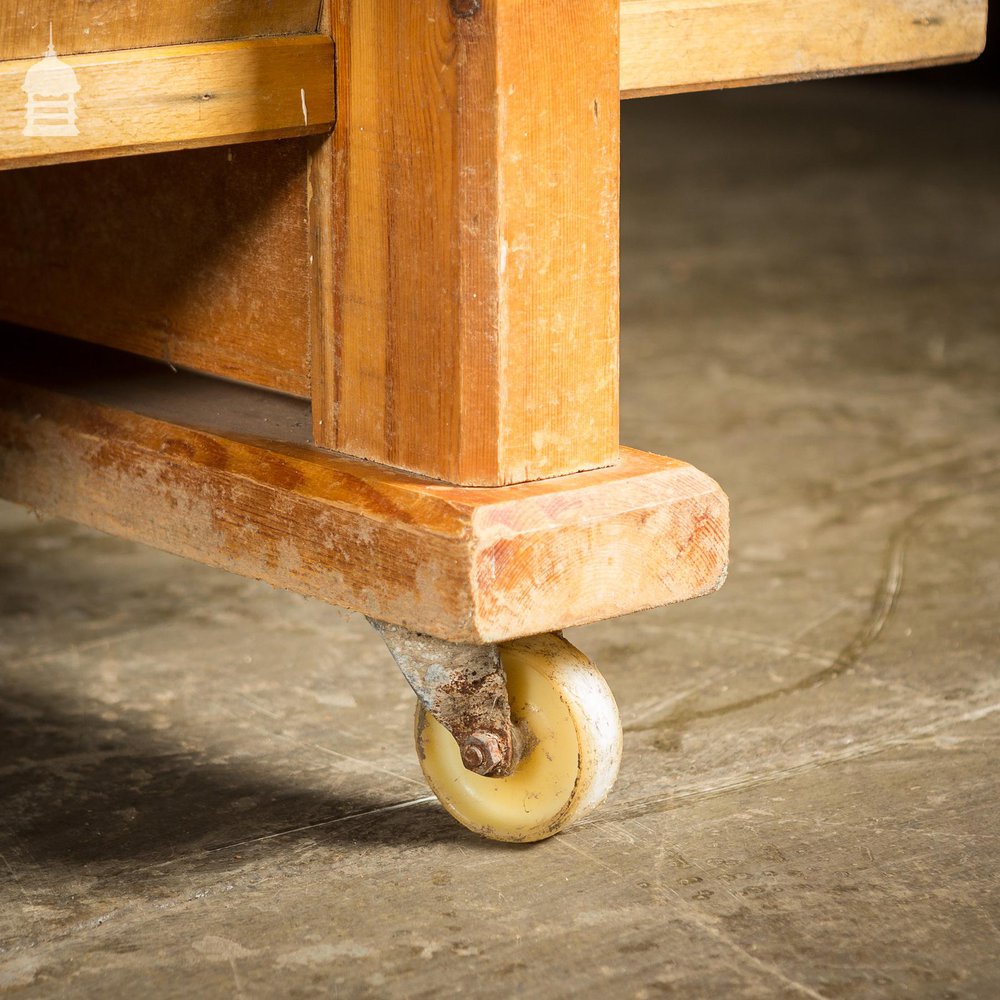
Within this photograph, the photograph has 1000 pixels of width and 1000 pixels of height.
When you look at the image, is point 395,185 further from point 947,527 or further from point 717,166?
point 717,166

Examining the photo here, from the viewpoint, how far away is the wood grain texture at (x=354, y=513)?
1332 millimetres

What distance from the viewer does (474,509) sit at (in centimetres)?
132

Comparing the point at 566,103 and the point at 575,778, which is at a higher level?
the point at 566,103

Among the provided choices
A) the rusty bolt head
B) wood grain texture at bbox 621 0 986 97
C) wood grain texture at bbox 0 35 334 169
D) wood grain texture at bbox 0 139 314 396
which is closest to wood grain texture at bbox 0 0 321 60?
wood grain texture at bbox 0 35 334 169

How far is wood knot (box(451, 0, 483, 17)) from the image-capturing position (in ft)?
4.26

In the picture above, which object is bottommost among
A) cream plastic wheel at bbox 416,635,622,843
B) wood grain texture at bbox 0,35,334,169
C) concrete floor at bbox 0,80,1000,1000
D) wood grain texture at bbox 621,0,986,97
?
concrete floor at bbox 0,80,1000,1000

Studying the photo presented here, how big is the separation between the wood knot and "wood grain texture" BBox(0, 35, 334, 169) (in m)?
0.16

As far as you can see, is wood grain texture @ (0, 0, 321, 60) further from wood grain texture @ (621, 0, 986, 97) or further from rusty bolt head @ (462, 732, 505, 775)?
rusty bolt head @ (462, 732, 505, 775)

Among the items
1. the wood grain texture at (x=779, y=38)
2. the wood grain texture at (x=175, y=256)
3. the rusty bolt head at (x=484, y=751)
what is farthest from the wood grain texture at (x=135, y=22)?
the rusty bolt head at (x=484, y=751)

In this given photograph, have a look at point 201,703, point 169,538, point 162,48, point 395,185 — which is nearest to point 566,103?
point 395,185

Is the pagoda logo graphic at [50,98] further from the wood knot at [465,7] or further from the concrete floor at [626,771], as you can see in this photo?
the concrete floor at [626,771]

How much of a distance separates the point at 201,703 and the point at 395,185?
770 millimetres

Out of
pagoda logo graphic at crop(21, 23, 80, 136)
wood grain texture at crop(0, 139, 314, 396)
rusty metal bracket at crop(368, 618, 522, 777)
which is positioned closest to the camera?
pagoda logo graphic at crop(21, 23, 80, 136)

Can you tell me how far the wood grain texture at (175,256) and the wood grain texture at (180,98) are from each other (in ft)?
0.32
